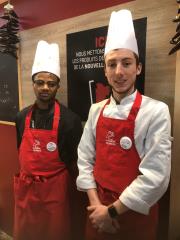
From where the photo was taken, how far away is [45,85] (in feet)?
4.61

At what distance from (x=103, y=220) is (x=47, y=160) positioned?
473 mm

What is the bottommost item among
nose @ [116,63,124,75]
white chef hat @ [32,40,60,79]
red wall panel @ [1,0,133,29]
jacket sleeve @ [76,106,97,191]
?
jacket sleeve @ [76,106,97,191]

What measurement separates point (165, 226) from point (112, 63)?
0.80m

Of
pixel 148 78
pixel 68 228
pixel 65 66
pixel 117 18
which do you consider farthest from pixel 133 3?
pixel 68 228

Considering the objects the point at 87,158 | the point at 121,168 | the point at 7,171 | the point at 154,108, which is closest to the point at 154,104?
the point at 154,108

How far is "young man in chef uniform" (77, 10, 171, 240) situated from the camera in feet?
3.17

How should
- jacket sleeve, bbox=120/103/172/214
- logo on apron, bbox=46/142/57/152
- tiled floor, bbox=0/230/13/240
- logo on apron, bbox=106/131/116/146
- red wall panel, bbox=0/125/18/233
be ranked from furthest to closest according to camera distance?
tiled floor, bbox=0/230/13/240 < red wall panel, bbox=0/125/18/233 < logo on apron, bbox=46/142/57/152 < logo on apron, bbox=106/131/116/146 < jacket sleeve, bbox=120/103/172/214

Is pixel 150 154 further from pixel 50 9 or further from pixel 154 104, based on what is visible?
pixel 50 9

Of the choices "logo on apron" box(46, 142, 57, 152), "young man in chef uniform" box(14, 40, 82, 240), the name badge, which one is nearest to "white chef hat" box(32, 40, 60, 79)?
"young man in chef uniform" box(14, 40, 82, 240)

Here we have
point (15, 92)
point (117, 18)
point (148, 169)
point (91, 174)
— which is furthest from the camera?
point (15, 92)

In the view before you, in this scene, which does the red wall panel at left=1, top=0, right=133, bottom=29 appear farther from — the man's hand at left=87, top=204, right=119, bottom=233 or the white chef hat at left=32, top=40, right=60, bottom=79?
the man's hand at left=87, top=204, right=119, bottom=233

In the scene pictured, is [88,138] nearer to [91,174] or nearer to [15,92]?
[91,174]

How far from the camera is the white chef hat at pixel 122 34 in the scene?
1039 mm

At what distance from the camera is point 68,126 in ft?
4.56
